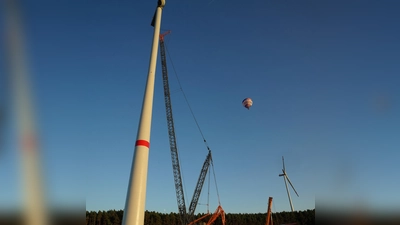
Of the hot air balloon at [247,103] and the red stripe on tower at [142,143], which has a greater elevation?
the hot air balloon at [247,103]

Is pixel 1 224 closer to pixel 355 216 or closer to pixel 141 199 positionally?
pixel 141 199

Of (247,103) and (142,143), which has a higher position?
(247,103)

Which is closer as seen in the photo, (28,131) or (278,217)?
(28,131)

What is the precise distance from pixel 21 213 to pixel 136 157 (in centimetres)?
878

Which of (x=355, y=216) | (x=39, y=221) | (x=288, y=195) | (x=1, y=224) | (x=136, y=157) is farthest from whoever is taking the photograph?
(x=288, y=195)

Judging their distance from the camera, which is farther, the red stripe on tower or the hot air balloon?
the hot air balloon

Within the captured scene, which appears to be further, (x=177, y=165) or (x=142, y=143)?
(x=177, y=165)

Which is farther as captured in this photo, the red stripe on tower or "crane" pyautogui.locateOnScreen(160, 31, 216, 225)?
"crane" pyautogui.locateOnScreen(160, 31, 216, 225)

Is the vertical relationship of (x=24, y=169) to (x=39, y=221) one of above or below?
above

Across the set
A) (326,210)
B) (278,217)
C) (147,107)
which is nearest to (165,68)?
(147,107)

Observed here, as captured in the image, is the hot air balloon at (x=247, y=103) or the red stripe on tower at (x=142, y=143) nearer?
the red stripe on tower at (x=142, y=143)

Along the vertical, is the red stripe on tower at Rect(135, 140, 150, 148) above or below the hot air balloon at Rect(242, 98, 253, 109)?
below

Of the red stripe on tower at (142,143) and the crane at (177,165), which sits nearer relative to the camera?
the red stripe on tower at (142,143)

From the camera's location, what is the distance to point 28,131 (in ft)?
13.9
